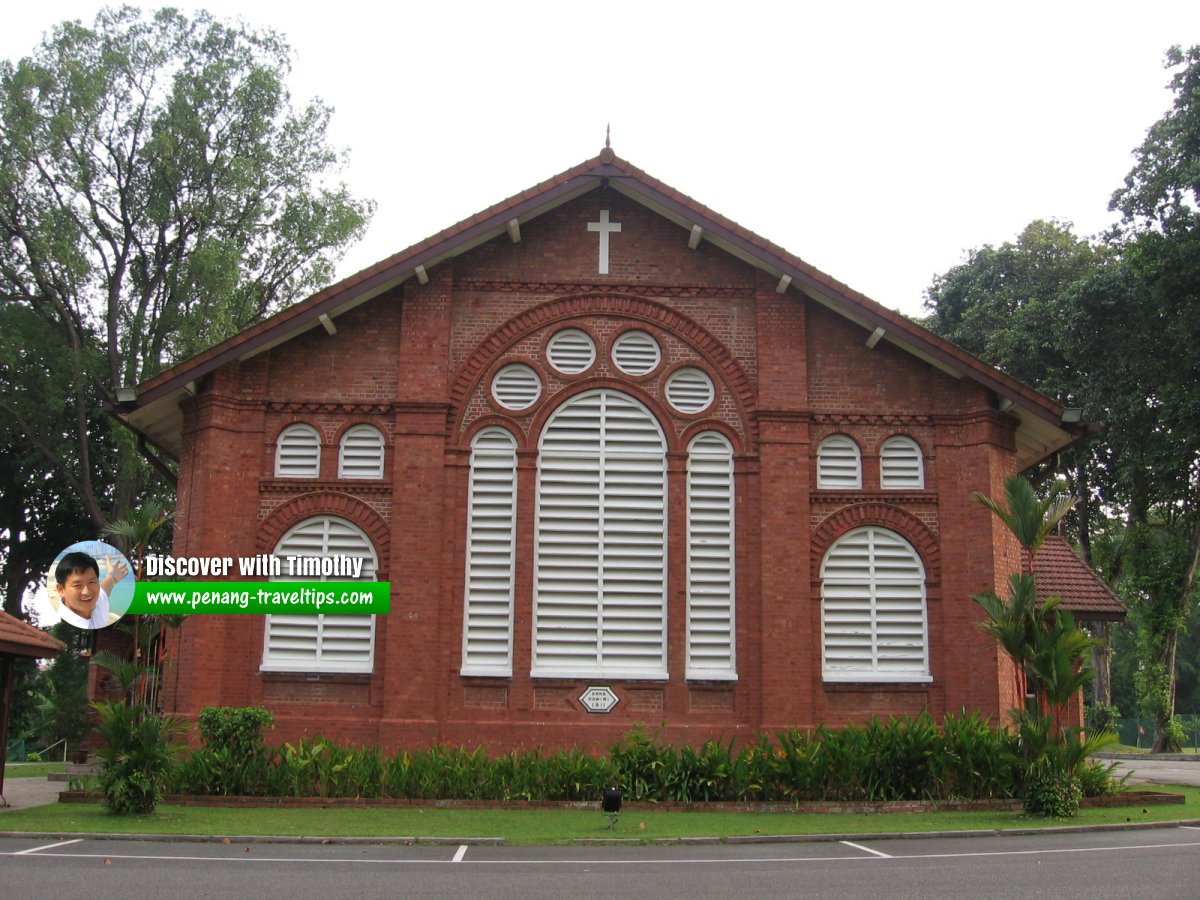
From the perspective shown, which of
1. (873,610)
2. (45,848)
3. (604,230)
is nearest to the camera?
(45,848)

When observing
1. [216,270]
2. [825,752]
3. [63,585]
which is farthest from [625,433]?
[216,270]

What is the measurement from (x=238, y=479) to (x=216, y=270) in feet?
45.4

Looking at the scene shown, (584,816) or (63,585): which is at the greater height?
(63,585)

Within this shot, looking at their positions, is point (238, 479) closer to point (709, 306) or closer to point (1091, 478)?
point (709, 306)

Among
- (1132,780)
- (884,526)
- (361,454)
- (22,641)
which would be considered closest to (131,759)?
(22,641)

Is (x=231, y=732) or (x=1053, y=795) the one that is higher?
(x=231, y=732)

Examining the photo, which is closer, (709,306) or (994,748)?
(994,748)

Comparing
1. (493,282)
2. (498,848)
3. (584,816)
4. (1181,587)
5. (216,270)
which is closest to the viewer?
A: (498,848)

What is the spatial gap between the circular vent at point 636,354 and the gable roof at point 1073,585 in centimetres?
819

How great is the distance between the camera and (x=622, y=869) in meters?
12.4

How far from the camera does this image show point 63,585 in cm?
2034

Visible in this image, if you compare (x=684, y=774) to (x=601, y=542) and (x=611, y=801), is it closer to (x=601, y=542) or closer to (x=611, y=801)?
(x=611, y=801)

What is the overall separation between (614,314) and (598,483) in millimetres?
2987

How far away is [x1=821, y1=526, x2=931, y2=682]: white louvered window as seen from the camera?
66.5 ft
